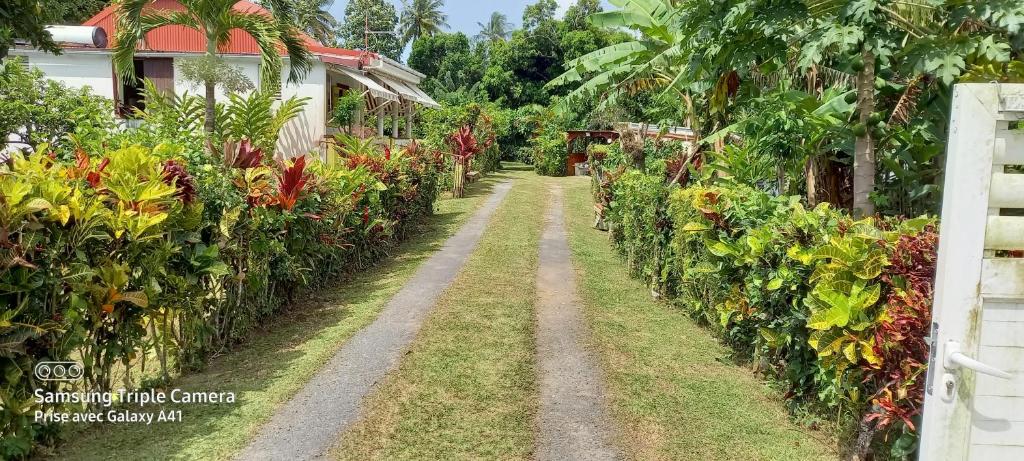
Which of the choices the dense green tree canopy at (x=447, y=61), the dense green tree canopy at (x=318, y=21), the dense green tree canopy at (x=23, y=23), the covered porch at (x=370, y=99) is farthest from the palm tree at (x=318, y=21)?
the dense green tree canopy at (x=23, y=23)

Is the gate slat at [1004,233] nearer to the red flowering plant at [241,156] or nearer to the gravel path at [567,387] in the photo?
the gravel path at [567,387]

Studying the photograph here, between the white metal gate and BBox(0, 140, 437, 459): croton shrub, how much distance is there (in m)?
4.30

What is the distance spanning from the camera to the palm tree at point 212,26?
1220 centimetres

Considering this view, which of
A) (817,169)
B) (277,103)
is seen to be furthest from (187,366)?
(277,103)

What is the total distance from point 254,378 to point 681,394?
3396 mm

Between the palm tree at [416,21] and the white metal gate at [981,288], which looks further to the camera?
the palm tree at [416,21]

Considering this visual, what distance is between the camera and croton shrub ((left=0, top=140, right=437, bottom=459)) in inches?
146

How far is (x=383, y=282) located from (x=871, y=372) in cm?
656

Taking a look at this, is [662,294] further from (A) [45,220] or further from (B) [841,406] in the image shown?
(A) [45,220]

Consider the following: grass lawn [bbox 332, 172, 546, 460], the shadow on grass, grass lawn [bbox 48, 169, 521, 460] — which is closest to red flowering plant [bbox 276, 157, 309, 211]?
grass lawn [bbox 48, 169, 521, 460]

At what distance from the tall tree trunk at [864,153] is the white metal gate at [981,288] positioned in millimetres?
3032

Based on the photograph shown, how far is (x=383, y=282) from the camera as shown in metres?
9.22

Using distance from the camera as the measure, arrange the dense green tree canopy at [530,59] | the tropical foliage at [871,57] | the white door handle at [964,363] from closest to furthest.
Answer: the white door handle at [964,363] → the tropical foliage at [871,57] → the dense green tree canopy at [530,59]

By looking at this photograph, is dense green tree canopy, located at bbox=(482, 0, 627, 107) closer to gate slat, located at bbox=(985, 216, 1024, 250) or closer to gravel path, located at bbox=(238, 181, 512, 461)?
gravel path, located at bbox=(238, 181, 512, 461)
